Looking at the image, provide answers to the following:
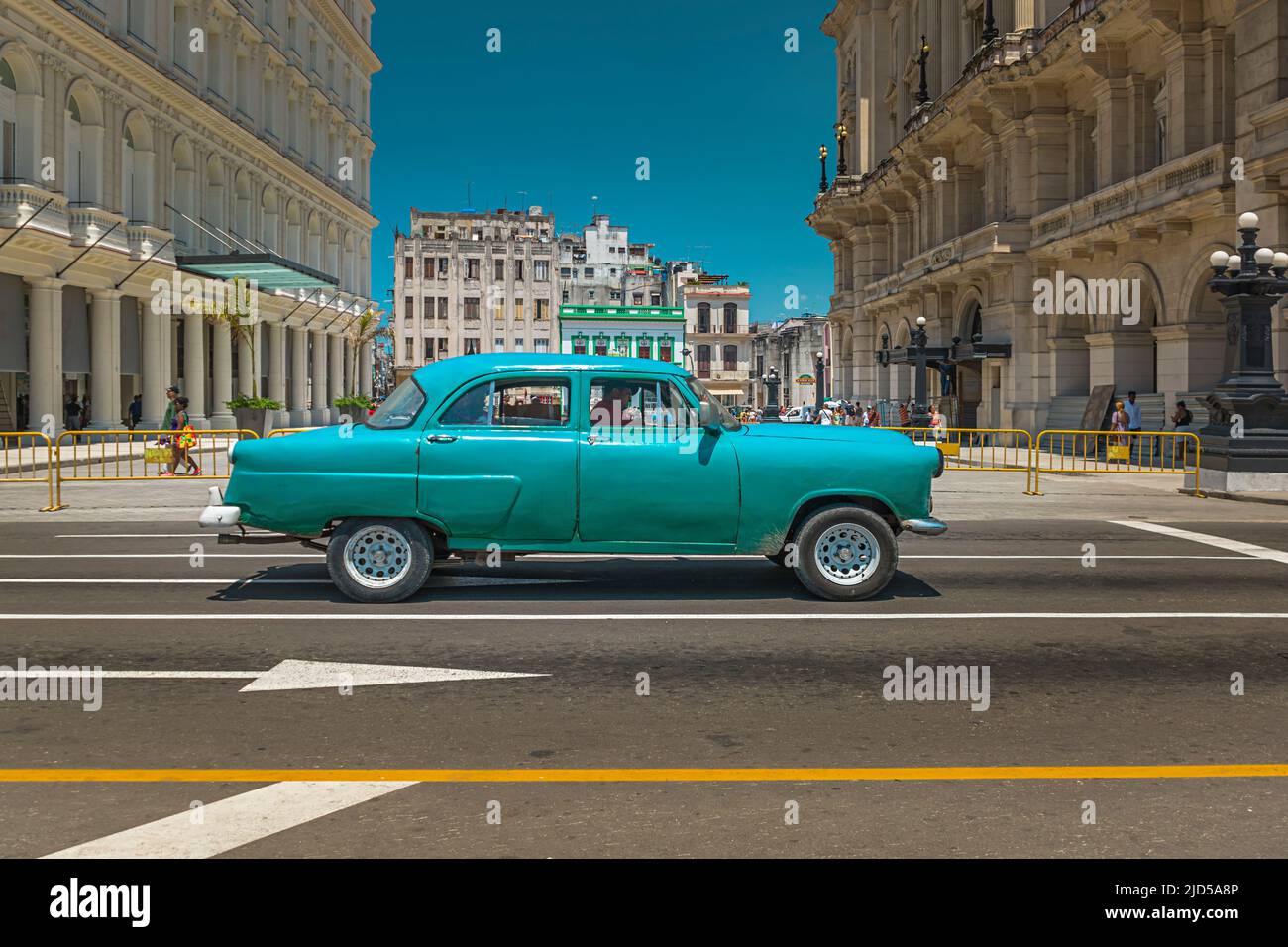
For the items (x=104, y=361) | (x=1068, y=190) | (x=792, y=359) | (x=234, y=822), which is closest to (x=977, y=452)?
(x=1068, y=190)

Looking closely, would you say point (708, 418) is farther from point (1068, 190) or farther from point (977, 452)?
point (1068, 190)

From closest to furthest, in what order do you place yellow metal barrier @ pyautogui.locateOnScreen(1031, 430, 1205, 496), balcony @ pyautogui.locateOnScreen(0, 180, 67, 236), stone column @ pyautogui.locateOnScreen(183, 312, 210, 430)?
yellow metal barrier @ pyautogui.locateOnScreen(1031, 430, 1205, 496)
balcony @ pyautogui.locateOnScreen(0, 180, 67, 236)
stone column @ pyautogui.locateOnScreen(183, 312, 210, 430)

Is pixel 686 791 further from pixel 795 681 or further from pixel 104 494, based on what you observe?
pixel 104 494

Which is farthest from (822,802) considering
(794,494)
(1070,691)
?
(794,494)

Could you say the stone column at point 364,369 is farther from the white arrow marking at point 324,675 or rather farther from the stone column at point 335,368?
the white arrow marking at point 324,675

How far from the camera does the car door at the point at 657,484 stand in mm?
8508

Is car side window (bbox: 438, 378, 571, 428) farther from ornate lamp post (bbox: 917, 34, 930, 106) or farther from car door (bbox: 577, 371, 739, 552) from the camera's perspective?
ornate lamp post (bbox: 917, 34, 930, 106)

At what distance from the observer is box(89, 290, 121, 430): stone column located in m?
35.3

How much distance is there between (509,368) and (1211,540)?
28.2 ft

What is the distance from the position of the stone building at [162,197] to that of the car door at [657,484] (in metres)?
26.9

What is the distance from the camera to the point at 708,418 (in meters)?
8.49

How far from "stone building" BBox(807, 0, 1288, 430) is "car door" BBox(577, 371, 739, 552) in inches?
692

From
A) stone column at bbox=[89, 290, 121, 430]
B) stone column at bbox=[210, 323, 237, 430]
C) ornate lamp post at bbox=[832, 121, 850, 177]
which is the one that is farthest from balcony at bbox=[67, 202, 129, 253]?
ornate lamp post at bbox=[832, 121, 850, 177]
